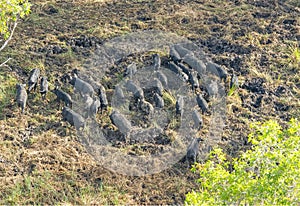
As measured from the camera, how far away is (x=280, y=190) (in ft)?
26.5

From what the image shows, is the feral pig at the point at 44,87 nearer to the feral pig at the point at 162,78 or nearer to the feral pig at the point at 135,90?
the feral pig at the point at 135,90

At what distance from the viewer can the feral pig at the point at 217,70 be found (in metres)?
15.7

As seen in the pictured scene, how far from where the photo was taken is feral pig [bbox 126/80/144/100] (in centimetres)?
1443

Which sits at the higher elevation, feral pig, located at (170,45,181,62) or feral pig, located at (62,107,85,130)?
feral pig, located at (170,45,181,62)

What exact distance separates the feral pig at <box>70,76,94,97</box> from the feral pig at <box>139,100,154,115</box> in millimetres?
1289

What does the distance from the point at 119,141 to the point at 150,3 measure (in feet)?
25.3

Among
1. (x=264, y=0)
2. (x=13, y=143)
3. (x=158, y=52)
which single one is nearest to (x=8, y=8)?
(x=13, y=143)

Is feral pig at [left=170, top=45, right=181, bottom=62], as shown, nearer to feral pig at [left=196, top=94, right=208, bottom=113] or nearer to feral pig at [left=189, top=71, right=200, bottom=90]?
feral pig at [left=189, top=71, right=200, bottom=90]

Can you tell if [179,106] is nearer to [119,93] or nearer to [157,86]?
[157,86]

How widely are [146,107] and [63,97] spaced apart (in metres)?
2.07

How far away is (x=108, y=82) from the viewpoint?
15.2m

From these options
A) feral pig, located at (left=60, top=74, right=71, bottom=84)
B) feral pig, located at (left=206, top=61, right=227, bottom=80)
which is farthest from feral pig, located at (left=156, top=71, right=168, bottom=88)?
feral pig, located at (left=60, top=74, right=71, bottom=84)

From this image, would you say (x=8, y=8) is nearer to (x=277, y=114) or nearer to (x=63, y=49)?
(x=63, y=49)

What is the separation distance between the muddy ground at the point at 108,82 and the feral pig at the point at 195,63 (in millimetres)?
832
